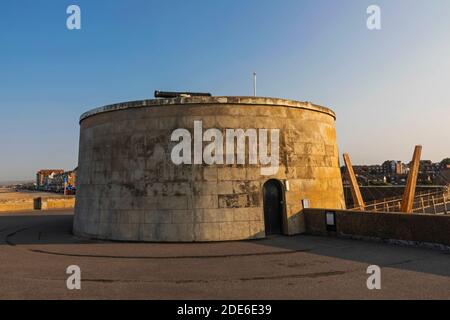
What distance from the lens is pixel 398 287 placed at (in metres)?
7.32

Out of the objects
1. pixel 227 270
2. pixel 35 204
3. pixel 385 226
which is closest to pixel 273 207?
pixel 385 226

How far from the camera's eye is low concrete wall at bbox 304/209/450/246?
11.2m

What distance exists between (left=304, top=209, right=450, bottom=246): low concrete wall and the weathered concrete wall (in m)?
0.90

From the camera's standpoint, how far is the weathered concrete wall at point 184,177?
14000 millimetres

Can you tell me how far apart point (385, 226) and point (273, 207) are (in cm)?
458

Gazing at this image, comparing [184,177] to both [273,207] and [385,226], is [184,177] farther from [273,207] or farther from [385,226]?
[385,226]

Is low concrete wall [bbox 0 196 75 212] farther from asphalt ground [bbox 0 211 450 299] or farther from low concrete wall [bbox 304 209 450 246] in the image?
low concrete wall [bbox 304 209 450 246]

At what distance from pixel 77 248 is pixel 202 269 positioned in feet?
20.4

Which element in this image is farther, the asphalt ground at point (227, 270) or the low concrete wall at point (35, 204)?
the low concrete wall at point (35, 204)

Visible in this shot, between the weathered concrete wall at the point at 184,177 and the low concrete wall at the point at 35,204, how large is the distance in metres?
23.9

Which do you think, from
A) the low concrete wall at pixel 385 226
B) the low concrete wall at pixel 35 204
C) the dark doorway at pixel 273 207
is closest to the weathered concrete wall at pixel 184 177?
the dark doorway at pixel 273 207

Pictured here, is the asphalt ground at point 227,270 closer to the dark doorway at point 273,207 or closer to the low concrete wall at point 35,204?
the dark doorway at point 273,207

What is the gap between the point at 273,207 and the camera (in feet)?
49.5
